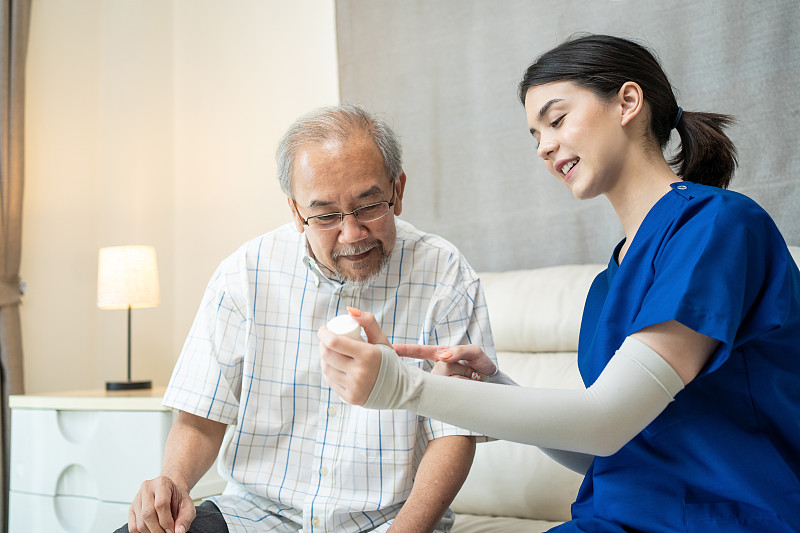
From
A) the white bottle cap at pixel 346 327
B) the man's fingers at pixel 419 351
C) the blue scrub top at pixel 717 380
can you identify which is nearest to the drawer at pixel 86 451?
the man's fingers at pixel 419 351

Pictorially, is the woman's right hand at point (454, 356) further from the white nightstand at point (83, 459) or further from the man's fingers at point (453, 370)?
the white nightstand at point (83, 459)

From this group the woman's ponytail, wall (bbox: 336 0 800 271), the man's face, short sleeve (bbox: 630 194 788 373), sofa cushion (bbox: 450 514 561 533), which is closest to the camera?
short sleeve (bbox: 630 194 788 373)

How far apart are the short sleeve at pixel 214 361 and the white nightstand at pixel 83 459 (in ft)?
2.23

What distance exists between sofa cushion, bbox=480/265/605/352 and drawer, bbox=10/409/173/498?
0.95 m

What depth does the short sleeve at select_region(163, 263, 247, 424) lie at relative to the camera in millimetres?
1333

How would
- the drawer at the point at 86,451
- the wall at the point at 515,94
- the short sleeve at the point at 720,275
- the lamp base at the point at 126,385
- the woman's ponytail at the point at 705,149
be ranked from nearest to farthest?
the short sleeve at the point at 720,275, the woman's ponytail at the point at 705,149, the wall at the point at 515,94, the drawer at the point at 86,451, the lamp base at the point at 126,385

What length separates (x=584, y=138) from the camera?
1.02 meters

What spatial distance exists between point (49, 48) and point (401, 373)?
2.55m

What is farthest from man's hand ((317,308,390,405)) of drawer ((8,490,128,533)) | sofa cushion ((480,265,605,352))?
drawer ((8,490,128,533))

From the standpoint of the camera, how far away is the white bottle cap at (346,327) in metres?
0.82

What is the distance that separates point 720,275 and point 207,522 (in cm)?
89

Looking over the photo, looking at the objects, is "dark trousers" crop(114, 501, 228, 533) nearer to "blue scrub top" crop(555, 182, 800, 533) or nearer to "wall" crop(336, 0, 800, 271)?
"blue scrub top" crop(555, 182, 800, 533)

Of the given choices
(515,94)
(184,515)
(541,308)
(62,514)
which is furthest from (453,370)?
(62,514)

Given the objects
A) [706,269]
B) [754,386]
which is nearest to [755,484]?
[754,386]
